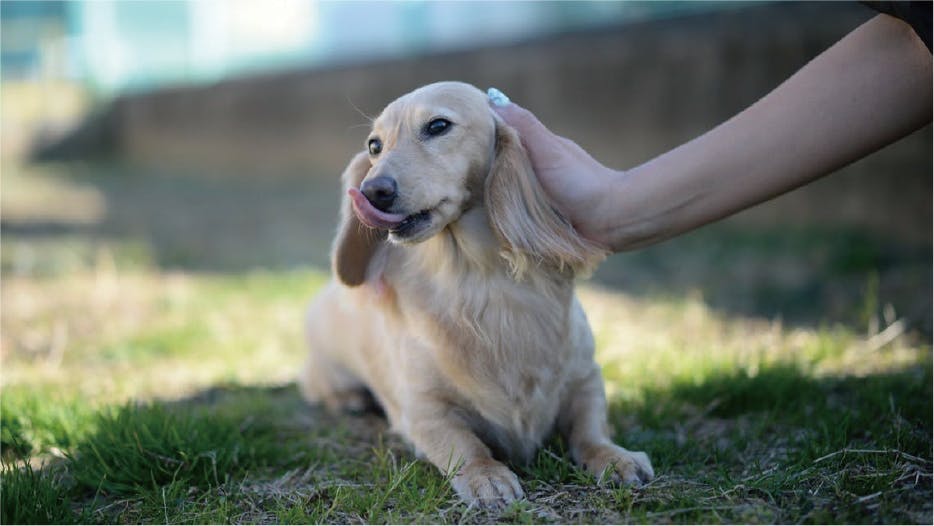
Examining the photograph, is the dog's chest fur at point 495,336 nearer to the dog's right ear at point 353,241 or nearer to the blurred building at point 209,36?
the dog's right ear at point 353,241

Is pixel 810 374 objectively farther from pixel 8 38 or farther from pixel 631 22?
pixel 8 38

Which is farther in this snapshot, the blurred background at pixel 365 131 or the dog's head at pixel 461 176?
the blurred background at pixel 365 131

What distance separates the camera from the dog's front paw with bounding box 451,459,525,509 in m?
2.14

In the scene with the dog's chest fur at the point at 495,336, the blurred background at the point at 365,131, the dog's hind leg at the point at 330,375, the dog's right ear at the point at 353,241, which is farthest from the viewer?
the blurred background at the point at 365,131

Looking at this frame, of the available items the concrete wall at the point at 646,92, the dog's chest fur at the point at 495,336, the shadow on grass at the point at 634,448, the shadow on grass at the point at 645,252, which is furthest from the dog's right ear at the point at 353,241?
the shadow on grass at the point at 645,252

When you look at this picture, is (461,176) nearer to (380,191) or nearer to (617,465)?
(380,191)

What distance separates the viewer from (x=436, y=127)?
7.68ft

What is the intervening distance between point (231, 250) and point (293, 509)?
4.74m

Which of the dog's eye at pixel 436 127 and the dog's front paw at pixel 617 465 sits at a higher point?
the dog's eye at pixel 436 127

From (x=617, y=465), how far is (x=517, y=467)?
1.11 ft

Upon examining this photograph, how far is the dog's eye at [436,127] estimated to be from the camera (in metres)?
2.34

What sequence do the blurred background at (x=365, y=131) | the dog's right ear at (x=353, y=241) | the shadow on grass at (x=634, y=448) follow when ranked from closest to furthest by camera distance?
the shadow on grass at (x=634, y=448), the dog's right ear at (x=353, y=241), the blurred background at (x=365, y=131)

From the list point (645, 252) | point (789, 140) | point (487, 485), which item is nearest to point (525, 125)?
point (789, 140)

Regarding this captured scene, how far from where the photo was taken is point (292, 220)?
7.86 m
